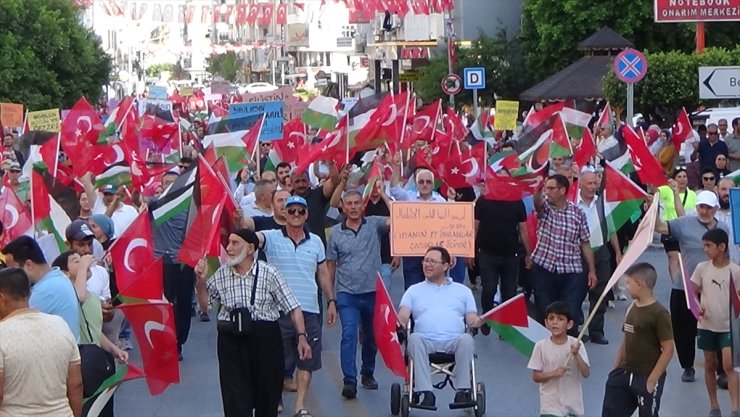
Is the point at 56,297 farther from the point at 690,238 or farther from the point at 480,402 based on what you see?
the point at 690,238

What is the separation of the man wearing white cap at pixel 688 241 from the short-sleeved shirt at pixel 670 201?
277cm

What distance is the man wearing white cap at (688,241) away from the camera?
1106 cm

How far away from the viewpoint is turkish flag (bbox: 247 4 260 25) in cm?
4914

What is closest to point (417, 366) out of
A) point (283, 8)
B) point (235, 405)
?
point (235, 405)

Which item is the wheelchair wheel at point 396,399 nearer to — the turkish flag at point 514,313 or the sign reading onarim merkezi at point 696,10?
the turkish flag at point 514,313

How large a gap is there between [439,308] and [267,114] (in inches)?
382

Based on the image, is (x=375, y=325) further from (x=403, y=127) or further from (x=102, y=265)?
(x=403, y=127)

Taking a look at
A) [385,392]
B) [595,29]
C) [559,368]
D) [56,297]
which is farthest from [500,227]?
[595,29]

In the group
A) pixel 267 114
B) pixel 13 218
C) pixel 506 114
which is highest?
pixel 267 114

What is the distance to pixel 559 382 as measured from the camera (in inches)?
339

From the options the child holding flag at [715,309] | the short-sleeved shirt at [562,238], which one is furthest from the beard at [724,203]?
the child holding flag at [715,309]

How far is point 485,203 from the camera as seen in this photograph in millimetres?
13945

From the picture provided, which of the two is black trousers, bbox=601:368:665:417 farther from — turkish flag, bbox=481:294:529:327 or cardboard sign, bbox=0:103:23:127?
cardboard sign, bbox=0:103:23:127

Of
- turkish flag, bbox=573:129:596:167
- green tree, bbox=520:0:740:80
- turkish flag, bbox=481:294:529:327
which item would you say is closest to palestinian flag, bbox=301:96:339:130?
turkish flag, bbox=573:129:596:167
